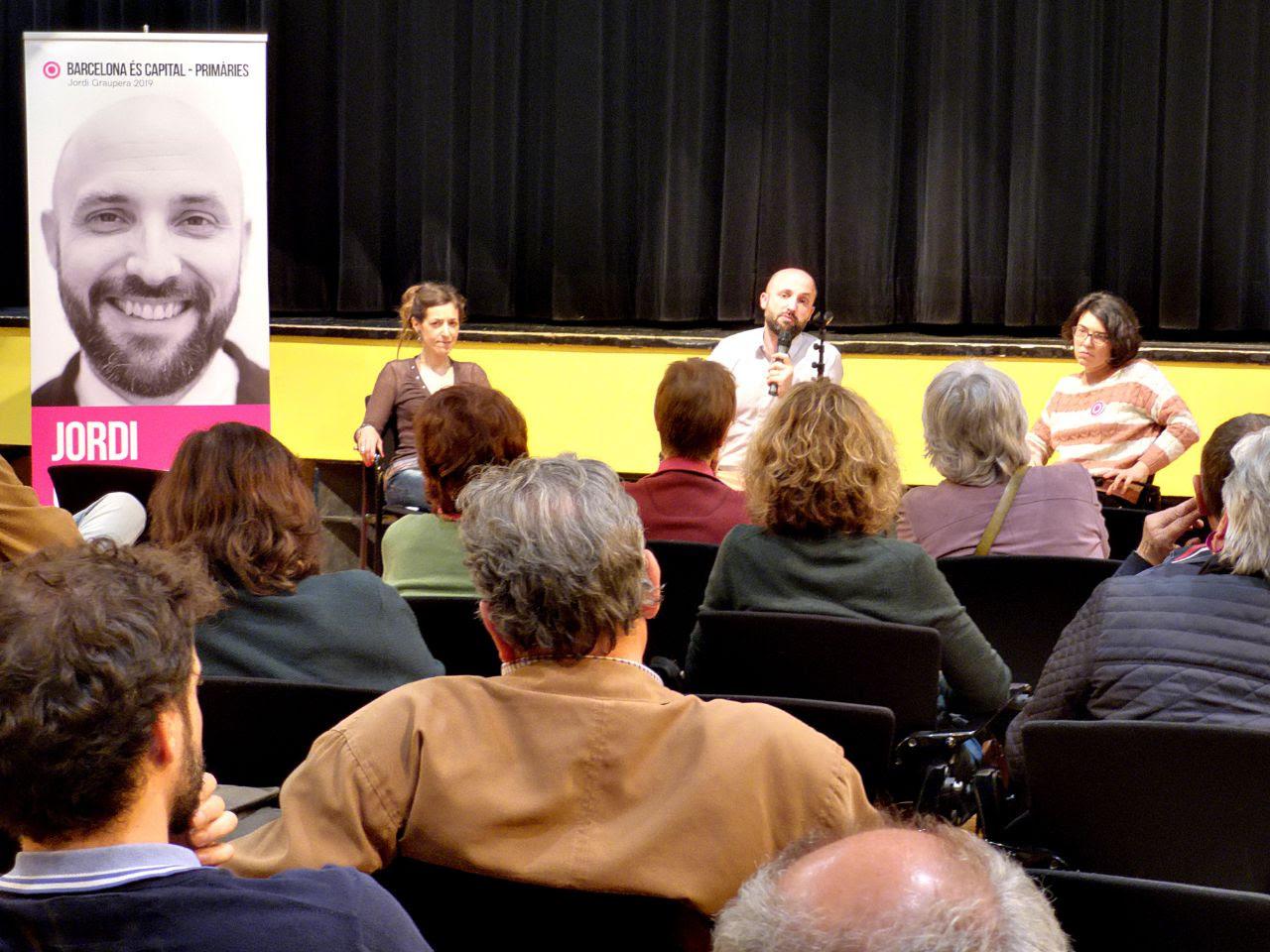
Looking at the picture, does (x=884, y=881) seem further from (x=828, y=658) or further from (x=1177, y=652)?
(x=828, y=658)

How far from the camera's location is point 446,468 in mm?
3152

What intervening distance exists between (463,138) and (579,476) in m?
5.95

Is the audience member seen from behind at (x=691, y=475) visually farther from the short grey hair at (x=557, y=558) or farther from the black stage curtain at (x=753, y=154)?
the black stage curtain at (x=753, y=154)

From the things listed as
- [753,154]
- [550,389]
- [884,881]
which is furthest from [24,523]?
[753,154]

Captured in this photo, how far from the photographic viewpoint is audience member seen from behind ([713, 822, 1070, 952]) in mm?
800

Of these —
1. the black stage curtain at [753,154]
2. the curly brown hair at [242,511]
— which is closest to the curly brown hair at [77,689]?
the curly brown hair at [242,511]

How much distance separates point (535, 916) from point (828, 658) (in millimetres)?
1129

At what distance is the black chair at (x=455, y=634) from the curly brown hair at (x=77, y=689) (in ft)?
5.02

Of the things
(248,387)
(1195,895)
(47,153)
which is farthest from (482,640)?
(47,153)

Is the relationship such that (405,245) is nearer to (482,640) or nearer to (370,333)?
(370,333)

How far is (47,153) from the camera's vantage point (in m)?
6.02

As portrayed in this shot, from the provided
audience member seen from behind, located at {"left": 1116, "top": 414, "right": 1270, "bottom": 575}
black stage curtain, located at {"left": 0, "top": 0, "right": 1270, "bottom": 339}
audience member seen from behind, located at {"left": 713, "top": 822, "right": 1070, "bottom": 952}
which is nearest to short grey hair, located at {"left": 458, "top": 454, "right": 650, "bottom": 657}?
audience member seen from behind, located at {"left": 713, "top": 822, "right": 1070, "bottom": 952}

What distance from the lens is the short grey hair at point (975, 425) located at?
11.2 feet

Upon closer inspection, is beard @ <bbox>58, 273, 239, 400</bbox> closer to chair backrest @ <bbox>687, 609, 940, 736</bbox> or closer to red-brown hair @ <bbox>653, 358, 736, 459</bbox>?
red-brown hair @ <bbox>653, 358, 736, 459</bbox>
